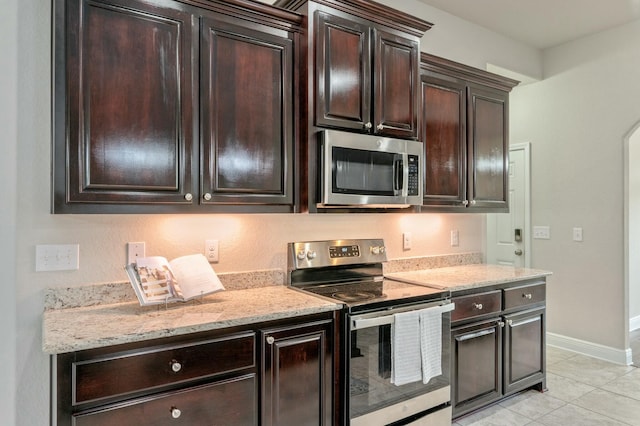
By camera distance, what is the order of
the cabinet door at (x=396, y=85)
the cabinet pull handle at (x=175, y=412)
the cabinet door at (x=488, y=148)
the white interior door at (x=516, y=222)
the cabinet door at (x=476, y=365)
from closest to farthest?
1. the cabinet pull handle at (x=175, y=412)
2. the cabinet door at (x=396, y=85)
3. the cabinet door at (x=476, y=365)
4. the cabinet door at (x=488, y=148)
5. the white interior door at (x=516, y=222)

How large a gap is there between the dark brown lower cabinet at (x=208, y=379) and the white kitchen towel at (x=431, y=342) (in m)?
0.57

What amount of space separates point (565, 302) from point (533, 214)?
3.03 feet

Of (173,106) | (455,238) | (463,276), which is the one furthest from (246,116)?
(455,238)

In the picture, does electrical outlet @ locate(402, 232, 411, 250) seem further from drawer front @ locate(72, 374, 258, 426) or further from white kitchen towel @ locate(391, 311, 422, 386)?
drawer front @ locate(72, 374, 258, 426)

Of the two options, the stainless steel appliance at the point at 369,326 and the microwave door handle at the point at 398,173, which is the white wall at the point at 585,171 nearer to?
the stainless steel appliance at the point at 369,326

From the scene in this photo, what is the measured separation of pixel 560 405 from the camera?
9.33ft

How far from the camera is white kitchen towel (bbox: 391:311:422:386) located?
214cm

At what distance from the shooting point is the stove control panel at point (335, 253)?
2484 mm

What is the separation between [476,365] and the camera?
2617 millimetres

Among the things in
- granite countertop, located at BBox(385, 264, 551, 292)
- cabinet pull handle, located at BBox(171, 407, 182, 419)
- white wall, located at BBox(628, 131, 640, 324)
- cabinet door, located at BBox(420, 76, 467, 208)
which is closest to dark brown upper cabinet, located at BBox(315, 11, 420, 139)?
cabinet door, located at BBox(420, 76, 467, 208)

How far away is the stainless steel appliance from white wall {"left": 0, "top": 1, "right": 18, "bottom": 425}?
1.37m

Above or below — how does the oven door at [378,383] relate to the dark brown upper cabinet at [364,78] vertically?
below

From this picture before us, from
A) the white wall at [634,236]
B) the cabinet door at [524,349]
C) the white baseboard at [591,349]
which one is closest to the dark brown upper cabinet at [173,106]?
the cabinet door at [524,349]

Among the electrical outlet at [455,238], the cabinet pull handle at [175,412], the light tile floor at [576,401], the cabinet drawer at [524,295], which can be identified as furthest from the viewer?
the electrical outlet at [455,238]
